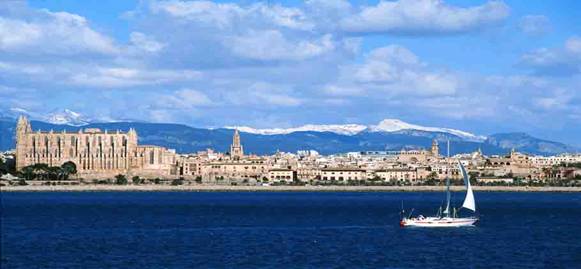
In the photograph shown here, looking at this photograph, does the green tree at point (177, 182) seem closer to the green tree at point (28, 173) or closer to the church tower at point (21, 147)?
the green tree at point (28, 173)

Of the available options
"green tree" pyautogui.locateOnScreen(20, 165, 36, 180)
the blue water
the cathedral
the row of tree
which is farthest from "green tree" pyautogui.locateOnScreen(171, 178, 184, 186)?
the blue water

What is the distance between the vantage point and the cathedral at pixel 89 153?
618 feet

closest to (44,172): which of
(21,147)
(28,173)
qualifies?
(28,173)

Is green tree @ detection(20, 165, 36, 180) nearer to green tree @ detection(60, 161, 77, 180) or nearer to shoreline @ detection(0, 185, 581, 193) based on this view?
green tree @ detection(60, 161, 77, 180)

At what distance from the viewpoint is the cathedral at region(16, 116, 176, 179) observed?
618 ft

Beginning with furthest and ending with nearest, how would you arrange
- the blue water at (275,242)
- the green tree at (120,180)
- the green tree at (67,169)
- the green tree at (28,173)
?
1. the green tree at (67,169)
2. the green tree at (120,180)
3. the green tree at (28,173)
4. the blue water at (275,242)

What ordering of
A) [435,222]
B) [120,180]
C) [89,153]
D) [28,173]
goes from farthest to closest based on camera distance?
[89,153]
[120,180]
[28,173]
[435,222]

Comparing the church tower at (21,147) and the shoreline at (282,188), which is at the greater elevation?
the church tower at (21,147)

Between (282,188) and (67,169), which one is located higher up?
(67,169)

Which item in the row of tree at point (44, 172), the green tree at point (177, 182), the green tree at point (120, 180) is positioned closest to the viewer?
the green tree at point (120, 180)

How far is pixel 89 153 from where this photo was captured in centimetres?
18988

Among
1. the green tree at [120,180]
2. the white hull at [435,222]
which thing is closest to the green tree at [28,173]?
the green tree at [120,180]

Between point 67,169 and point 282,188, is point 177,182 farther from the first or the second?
point 67,169

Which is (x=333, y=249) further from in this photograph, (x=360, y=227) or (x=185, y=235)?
(x=360, y=227)
